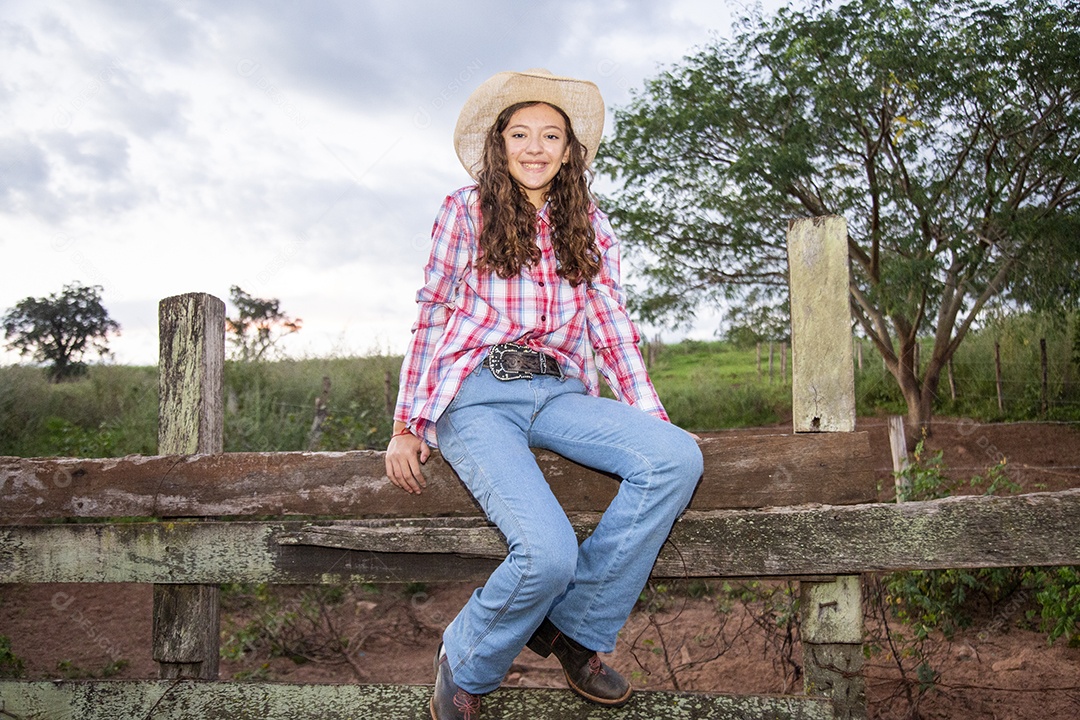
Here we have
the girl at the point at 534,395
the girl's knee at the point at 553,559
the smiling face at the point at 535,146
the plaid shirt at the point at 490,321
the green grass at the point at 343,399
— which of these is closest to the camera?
the girl's knee at the point at 553,559

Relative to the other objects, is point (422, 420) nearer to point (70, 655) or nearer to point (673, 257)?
point (70, 655)

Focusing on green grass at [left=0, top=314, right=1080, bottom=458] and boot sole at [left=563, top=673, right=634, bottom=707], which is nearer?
boot sole at [left=563, top=673, right=634, bottom=707]

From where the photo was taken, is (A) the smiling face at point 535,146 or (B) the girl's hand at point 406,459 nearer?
(B) the girl's hand at point 406,459

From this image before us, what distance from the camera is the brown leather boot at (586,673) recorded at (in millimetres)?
2553

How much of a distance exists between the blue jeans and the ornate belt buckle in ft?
0.09

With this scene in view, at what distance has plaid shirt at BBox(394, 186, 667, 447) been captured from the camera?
2662 mm

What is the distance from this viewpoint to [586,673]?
2.56 metres

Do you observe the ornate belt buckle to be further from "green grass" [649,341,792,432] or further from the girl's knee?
"green grass" [649,341,792,432]

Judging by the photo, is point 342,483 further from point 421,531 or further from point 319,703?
point 319,703

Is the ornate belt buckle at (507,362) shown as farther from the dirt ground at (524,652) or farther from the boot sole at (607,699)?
the dirt ground at (524,652)

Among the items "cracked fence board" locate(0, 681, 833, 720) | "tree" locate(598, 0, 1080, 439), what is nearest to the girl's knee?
"cracked fence board" locate(0, 681, 833, 720)

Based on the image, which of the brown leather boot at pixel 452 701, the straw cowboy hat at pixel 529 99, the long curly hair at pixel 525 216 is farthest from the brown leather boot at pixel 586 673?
the straw cowboy hat at pixel 529 99

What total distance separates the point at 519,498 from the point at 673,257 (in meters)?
12.4

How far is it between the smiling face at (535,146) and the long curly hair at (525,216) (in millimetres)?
26
